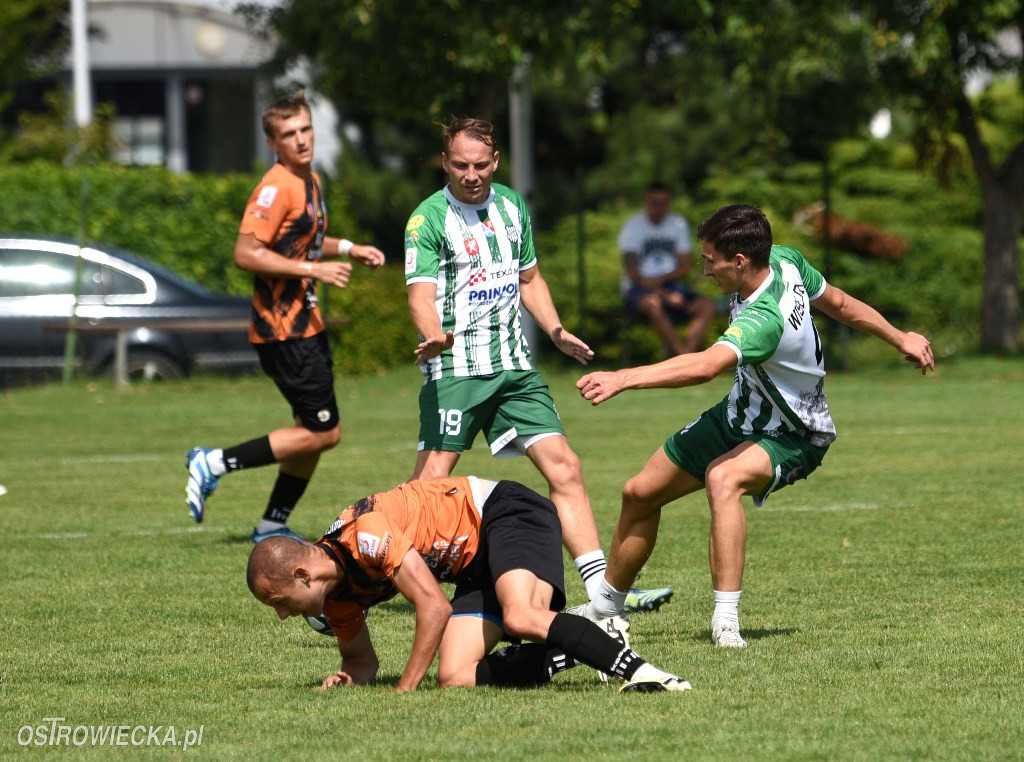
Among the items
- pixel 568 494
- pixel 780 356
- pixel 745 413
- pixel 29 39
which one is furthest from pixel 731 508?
pixel 29 39

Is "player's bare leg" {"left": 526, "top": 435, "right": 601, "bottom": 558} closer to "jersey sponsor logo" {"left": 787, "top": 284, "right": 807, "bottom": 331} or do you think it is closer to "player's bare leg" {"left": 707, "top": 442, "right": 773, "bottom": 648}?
"player's bare leg" {"left": 707, "top": 442, "right": 773, "bottom": 648}

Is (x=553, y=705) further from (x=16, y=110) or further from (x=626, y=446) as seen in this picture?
(x=16, y=110)

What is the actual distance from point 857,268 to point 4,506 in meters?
16.0

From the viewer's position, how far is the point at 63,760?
4.60 meters

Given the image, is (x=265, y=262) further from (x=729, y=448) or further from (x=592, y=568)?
(x=729, y=448)

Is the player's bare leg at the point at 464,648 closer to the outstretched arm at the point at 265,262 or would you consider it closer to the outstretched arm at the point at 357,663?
the outstretched arm at the point at 357,663

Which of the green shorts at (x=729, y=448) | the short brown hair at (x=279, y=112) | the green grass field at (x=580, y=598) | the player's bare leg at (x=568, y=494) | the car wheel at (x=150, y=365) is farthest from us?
the car wheel at (x=150, y=365)

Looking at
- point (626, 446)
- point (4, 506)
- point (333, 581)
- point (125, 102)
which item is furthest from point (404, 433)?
point (125, 102)

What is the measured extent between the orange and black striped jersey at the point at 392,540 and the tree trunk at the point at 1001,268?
1543 centimetres

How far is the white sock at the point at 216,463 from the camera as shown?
886 centimetres

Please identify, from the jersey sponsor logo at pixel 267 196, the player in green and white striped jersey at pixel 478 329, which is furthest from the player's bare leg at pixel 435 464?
the jersey sponsor logo at pixel 267 196

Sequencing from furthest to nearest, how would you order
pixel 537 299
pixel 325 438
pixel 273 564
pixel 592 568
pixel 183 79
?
pixel 183 79
pixel 325 438
pixel 537 299
pixel 592 568
pixel 273 564

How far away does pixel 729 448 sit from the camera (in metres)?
6.44

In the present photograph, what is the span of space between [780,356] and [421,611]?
5.85 feet
